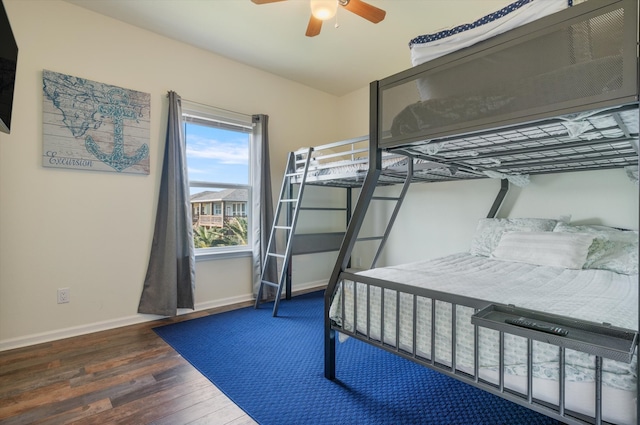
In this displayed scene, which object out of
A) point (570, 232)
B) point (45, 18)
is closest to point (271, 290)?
point (570, 232)

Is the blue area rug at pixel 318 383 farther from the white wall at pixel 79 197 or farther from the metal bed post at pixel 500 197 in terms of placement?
the metal bed post at pixel 500 197

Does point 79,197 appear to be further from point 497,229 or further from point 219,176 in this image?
point 497,229

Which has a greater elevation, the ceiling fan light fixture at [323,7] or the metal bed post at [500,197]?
the ceiling fan light fixture at [323,7]

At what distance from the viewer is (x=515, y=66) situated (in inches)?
42.7

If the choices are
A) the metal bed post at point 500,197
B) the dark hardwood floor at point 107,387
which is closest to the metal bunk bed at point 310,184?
the metal bed post at point 500,197

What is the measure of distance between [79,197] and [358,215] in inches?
85.3

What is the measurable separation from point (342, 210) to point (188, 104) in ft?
6.94

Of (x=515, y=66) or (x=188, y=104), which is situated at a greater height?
(x=188, y=104)

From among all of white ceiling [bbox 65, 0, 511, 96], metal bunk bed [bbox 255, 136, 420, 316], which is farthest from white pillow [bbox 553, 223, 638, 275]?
white ceiling [bbox 65, 0, 511, 96]

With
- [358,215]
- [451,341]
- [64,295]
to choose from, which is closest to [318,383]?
[451,341]

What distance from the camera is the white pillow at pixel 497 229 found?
248 centimetres

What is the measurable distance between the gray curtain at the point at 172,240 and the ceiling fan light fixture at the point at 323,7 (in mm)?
1471

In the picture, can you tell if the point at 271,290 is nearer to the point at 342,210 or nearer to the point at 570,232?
the point at 342,210

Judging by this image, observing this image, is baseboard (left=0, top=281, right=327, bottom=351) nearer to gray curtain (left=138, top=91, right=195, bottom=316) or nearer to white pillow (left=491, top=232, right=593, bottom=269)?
gray curtain (left=138, top=91, right=195, bottom=316)
